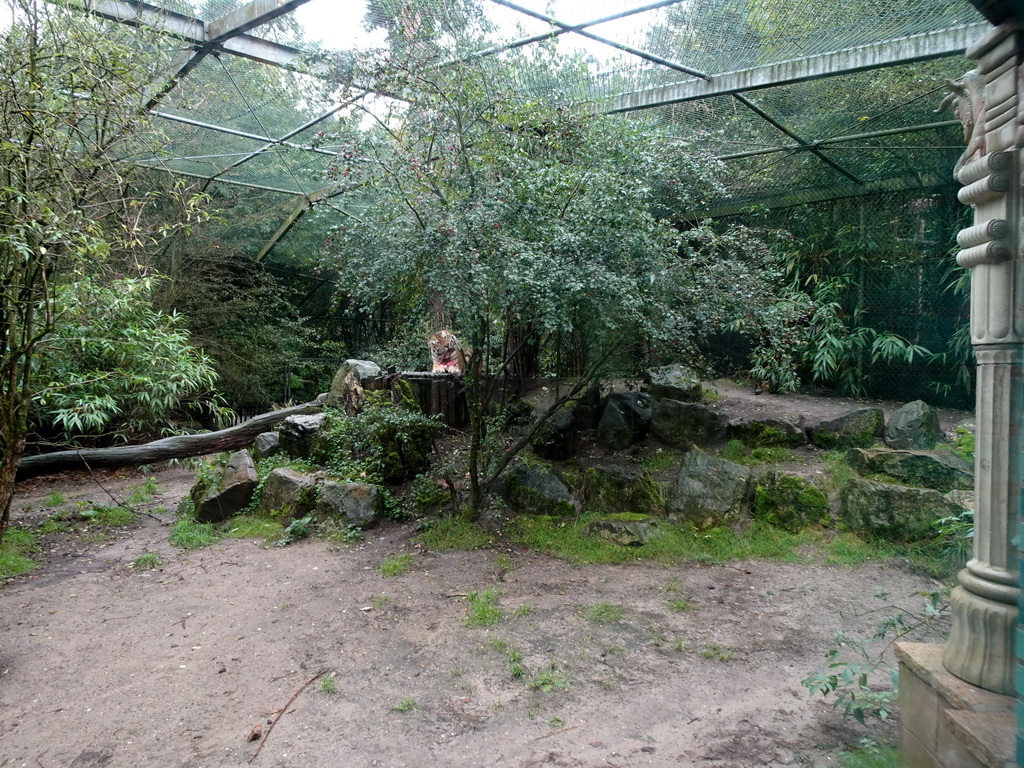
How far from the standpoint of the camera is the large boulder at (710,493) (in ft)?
16.7

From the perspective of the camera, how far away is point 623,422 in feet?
20.3

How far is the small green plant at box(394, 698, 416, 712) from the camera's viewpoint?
285cm

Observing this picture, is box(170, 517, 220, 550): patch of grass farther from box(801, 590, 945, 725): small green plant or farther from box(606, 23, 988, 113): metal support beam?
box(606, 23, 988, 113): metal support beam

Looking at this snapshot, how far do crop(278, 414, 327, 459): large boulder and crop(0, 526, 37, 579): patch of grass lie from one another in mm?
2190

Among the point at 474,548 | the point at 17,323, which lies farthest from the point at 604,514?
the point at 17,323

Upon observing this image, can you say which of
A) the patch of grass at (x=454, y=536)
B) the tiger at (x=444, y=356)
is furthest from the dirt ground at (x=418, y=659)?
the tiger at (x=444, y=356)

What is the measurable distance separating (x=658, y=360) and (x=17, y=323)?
4374 mm

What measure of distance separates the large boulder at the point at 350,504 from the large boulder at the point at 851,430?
13.1ft

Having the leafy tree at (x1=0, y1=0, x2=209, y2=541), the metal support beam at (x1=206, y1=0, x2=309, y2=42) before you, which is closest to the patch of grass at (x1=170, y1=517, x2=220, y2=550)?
the leafy tree at (x1=0, y1=0, x2=209, y2=541)

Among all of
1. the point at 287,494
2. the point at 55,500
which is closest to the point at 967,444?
the point at 287,494

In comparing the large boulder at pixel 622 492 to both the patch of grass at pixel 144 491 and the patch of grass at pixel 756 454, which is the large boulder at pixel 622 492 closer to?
the patch of grass at pixel 756 454

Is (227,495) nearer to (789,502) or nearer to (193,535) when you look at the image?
(193,535)

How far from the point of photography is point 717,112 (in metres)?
6.09

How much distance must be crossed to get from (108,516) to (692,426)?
5416 millimetres
